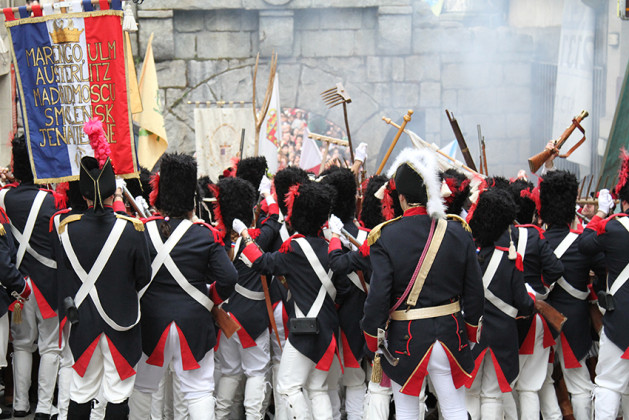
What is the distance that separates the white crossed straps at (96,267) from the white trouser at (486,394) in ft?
7.27

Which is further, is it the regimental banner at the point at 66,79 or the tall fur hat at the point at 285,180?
the tall fur hat at the point at 285,180

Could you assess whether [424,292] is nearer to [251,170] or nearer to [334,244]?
[334,244]

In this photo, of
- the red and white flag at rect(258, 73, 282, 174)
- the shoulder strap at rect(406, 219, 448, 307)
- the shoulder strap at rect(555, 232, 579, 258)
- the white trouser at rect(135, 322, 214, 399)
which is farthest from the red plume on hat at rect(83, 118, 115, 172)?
the red and white flag at rect(258, 73, 282, 174)

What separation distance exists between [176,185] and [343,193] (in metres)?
1.32

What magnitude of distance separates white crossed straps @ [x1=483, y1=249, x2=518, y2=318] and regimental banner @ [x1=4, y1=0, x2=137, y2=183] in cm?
242

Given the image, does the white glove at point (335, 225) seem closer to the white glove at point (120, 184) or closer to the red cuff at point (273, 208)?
the red cuff at point (273, 208)

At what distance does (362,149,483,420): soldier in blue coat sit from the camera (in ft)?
16.4

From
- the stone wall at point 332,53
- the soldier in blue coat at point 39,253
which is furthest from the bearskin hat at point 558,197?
the stone wall at point 332,53

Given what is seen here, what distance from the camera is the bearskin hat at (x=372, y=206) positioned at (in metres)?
6.61

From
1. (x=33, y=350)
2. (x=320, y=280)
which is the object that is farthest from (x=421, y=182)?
(x=33, y=350)

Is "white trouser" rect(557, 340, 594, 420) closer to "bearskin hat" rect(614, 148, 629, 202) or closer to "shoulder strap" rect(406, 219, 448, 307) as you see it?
"bearskin hat" rect(614, 148, 629, 202)

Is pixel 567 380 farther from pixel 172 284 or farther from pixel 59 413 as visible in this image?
pixel 59 413

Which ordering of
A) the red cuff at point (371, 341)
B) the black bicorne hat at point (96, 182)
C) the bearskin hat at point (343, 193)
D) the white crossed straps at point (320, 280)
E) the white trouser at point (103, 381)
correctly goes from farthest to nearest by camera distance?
the bearskin hat at point (343, 193)
the white crossed straps at point (320, 280)
the white trouser at point (103, 381)
the black bicorne hat at point (96, 182)
the red cuff at point (371, 341)

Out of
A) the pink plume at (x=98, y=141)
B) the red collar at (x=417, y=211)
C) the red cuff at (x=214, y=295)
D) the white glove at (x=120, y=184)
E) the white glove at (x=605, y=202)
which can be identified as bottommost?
the red cuff at (x=214, y=295)
